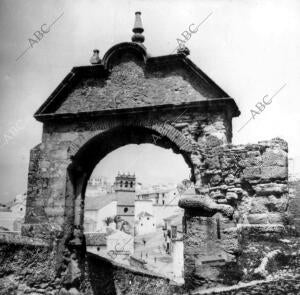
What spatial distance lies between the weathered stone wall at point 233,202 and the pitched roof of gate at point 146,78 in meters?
1.04

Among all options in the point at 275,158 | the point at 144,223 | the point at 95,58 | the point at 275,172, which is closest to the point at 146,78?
the point at 95,58

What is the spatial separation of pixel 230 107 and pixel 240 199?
1.90m

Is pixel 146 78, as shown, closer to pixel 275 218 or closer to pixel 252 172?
pixel 252 172

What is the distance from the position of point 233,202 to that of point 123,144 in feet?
9.56

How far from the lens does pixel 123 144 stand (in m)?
8.48

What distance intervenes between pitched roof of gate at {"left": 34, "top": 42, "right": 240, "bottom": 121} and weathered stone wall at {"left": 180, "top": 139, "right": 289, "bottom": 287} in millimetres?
1043

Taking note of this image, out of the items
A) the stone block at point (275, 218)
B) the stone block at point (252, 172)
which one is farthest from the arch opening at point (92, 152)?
the stone block at point (275, 218)

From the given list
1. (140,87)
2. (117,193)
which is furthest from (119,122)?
(117,193)

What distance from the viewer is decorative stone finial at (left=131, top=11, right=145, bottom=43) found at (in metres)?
8.36

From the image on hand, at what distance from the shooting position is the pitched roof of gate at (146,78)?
24.6 feet

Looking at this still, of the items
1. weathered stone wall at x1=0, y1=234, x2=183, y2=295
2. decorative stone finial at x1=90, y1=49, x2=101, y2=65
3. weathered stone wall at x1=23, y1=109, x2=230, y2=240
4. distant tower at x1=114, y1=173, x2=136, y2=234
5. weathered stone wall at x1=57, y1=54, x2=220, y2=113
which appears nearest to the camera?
weathered stone wall at x1=0, y1=234, x2=183, y2=295

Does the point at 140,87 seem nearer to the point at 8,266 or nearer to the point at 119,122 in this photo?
the point at 119,122

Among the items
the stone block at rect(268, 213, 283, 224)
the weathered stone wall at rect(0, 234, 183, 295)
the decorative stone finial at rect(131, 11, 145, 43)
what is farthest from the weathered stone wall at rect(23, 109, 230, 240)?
the decorative stone finial at rect(131, 11, 145, 43)

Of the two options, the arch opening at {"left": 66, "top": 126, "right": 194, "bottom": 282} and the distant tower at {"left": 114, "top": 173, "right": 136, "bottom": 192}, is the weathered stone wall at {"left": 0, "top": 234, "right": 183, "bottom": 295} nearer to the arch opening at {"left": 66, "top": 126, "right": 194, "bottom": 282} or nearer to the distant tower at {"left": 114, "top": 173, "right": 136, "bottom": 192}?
the arch opening at {"left": 66, "top": 126, "right": 194, "bottom": 282}
